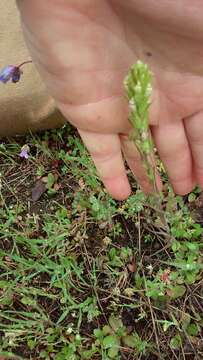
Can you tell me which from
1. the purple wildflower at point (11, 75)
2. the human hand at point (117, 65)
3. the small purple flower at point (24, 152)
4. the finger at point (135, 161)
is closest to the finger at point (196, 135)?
the human hand at point (117, 65)

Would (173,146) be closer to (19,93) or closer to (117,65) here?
(117,65)

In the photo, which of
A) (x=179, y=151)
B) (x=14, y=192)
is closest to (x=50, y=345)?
(x=14, y=192)

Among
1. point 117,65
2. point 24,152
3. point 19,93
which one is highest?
point 117,65

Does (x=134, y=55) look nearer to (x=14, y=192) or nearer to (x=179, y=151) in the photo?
(x=179, y=151)

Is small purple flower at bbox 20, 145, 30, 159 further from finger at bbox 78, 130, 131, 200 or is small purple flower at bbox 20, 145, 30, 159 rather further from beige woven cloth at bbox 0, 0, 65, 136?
finger at bbox 78, 130, 131, 200

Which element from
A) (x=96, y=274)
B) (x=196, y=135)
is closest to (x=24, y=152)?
(x=96, y=274)

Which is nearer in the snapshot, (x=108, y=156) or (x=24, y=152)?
(x=108, y=156)
